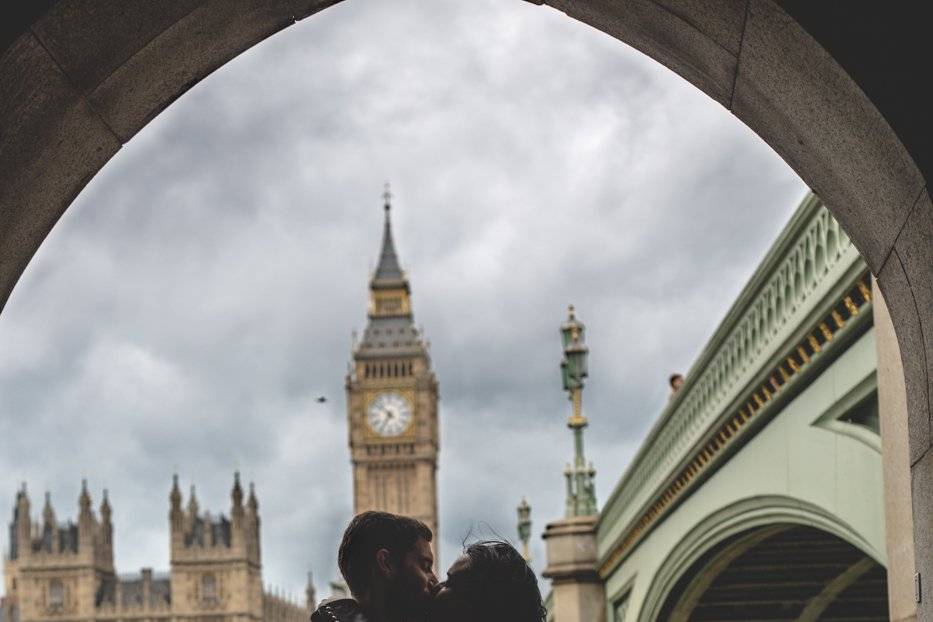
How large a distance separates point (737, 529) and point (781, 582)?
5790 millimetres

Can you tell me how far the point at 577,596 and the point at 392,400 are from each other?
4289 inches

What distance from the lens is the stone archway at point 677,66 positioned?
3812mm

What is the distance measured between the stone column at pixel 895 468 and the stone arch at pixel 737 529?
1.26m

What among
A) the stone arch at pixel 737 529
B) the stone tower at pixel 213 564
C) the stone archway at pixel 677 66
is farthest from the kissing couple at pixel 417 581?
the stone tower at pixel 213 564

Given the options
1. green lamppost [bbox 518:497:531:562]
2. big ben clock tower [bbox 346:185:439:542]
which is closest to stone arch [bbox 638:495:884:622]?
green lamppost [bbox 518:497:531:562]

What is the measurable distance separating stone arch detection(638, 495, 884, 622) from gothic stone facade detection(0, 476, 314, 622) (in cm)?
9766

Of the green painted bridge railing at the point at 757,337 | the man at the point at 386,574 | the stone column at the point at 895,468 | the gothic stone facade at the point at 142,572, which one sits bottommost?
the man at the point at 386,574

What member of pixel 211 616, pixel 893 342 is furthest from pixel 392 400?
pixel 893 342

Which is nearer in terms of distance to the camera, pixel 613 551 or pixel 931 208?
pixel 931 208

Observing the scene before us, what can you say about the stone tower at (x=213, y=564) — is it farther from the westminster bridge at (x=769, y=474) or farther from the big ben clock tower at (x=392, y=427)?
the westminster bridge at (x=769, y=474)

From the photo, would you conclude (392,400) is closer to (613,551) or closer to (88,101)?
(613,551)

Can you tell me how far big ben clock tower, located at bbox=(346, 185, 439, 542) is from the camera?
431 ft

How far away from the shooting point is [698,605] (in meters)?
20.7

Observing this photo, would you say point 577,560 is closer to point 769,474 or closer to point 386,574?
point 769,474
